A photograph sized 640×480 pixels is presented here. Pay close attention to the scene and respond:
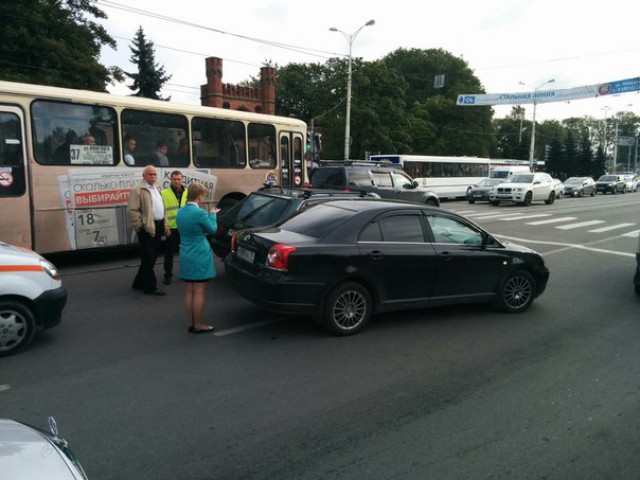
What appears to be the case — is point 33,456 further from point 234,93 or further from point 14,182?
point 234,93

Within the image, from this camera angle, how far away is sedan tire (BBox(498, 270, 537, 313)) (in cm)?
684

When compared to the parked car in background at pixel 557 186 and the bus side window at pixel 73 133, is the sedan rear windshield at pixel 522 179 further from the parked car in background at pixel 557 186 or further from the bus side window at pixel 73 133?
the bus side window at pixel 73 133

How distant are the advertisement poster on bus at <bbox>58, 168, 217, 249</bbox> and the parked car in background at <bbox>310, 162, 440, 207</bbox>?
7096 millimetres

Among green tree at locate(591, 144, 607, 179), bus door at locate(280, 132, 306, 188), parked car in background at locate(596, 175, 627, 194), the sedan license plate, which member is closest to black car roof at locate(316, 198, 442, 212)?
the sedan license plate

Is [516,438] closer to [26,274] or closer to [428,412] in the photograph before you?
[428,412]

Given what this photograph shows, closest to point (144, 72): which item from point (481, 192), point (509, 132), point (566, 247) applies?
point (481, 192)

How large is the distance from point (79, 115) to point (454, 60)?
68014mm

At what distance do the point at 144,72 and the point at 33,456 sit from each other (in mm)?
50110

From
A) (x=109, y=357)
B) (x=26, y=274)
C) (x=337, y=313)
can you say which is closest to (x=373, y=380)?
(x=337, y=313)

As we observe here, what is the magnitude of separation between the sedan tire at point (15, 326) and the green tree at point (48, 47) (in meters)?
21.4

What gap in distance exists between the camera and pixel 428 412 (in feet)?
13.2

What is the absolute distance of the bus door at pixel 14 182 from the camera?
8.43 m

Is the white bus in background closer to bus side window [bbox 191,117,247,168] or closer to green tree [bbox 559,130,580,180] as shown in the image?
bus side window [bbox 191,117,247,168]

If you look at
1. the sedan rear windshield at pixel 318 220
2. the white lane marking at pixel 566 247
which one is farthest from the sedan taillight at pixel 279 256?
the white lane marking at pixel 566 247
